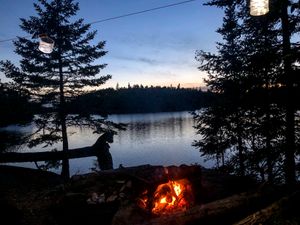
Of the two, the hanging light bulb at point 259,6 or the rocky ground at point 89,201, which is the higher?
the hanging light bulb at point 259,6

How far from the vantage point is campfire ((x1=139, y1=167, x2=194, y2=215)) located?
776 cm

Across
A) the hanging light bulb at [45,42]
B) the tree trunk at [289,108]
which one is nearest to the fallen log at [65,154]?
the hanging light bulb at [45,42]

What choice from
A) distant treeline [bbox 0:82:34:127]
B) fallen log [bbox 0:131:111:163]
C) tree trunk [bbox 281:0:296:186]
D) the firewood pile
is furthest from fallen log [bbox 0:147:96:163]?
tree trunk [bbox 281:0:296:186]

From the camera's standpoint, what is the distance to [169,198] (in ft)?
26.4

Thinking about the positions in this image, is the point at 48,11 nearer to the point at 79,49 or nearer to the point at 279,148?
the point at 79,49

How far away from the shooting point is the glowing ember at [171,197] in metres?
7.82

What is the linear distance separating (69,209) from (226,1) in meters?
10.2

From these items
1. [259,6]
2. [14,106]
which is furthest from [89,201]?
[14,106]

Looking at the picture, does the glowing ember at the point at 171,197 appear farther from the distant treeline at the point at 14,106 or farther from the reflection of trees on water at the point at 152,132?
the reflection of trees on water at the point at 152,132

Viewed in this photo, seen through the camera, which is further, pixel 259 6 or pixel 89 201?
pixel 89 201

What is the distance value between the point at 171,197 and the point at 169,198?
7cm

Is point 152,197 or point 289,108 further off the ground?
point 289,108

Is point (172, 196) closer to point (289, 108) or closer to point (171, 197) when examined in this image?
point (171, 197)

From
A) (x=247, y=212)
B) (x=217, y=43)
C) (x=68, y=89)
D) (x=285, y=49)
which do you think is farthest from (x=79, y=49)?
(x=247, y=212)
